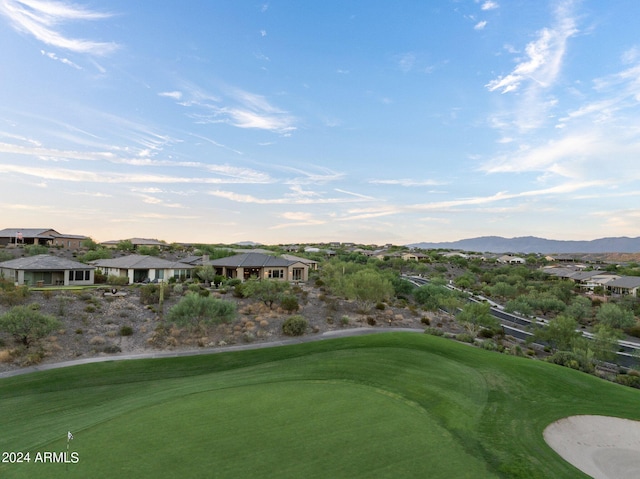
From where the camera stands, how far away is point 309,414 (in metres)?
12.7

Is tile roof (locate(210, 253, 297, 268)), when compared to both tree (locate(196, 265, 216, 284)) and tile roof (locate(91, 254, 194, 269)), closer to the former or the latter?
tree (locate(196, 265, 216, 284))

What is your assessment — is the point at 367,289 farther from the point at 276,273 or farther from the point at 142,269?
the point at 142,269

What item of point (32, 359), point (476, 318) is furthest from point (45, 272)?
point (476, 318)

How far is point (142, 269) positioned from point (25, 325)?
2765 cm

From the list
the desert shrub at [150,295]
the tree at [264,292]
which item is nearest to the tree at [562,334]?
the tree at [264,292]

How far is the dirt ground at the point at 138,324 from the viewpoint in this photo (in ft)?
84.9

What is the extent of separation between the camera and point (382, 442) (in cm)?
1071

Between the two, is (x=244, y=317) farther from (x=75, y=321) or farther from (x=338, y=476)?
(x=338, y=476)

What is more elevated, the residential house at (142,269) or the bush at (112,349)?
the residential house at (142,269)

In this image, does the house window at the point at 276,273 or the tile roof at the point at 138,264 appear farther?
the house window at the point at 276,273

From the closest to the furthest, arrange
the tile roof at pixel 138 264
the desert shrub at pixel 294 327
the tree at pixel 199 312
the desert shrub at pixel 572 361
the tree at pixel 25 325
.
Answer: the tree at pixel 25 325 < the desert shrub at pixel 572 361 < the tree at pixel 199 312 < the desert shrub at pixel 294 327 < the tile roof at pixel 138 264

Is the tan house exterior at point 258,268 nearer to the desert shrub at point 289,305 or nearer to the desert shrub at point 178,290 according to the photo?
the desert shrub at point 178,290

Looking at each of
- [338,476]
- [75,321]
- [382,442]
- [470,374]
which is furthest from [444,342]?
[75,321]

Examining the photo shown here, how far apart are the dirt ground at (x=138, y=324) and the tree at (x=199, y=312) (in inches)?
43.9
